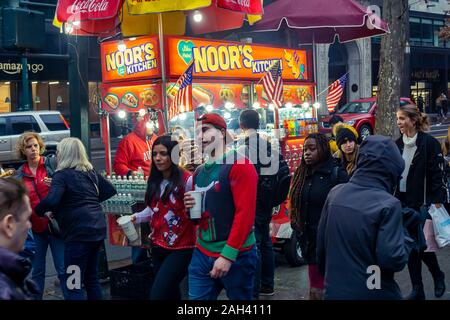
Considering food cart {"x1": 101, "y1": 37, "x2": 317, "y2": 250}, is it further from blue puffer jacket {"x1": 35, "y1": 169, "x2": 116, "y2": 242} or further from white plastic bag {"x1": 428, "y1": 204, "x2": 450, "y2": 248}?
white plastic bag {"x1": 428, "y1": 204, "x2": 450, "y2": 248}

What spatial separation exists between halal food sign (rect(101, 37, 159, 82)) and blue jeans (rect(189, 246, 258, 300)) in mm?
3807

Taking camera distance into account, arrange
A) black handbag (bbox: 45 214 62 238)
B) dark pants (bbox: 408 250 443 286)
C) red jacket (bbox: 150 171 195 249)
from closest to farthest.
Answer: red jacket (bbox: 150 171 195 249) < black handbag (bbox: 45 214 62 238) < dark pants (bbox: 408 250 443 286)

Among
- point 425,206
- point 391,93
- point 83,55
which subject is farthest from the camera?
point 391,93

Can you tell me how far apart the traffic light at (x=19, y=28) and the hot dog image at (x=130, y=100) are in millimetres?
1417

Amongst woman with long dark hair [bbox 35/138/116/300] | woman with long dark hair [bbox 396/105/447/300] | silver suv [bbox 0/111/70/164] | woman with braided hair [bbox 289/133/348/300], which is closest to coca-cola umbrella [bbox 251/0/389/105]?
woman with long dark hair [bbox 396/105/447/300]

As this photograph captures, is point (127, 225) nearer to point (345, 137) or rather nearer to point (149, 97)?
point (345, 137)

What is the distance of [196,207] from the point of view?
4.13 m

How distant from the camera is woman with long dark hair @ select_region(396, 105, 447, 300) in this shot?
579 centimetres

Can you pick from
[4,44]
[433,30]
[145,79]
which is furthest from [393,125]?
[433,30]

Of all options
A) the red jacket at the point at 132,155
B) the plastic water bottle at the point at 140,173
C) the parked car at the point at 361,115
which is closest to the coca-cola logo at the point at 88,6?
the red jacket at the point at 132,155

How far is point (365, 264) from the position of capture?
3295 mm
